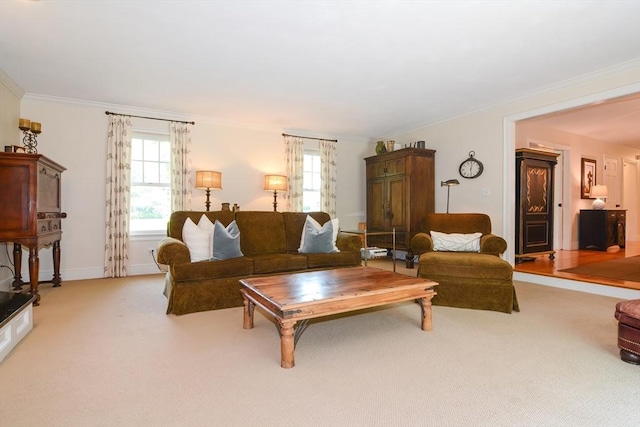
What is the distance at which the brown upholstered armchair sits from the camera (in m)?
3.69

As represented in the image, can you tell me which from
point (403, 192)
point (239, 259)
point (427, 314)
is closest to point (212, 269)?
point (239, 259)

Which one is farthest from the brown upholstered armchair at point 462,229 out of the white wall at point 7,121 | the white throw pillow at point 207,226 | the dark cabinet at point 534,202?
the white wall at point 7,121

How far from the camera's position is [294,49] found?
10.2 feet

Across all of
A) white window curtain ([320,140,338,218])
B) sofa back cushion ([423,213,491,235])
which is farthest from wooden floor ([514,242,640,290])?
white window curtain ([320,140,338,218])

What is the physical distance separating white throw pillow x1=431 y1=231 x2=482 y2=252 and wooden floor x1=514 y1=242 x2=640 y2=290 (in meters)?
1.23

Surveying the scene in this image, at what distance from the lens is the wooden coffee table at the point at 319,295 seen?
206 centimetres

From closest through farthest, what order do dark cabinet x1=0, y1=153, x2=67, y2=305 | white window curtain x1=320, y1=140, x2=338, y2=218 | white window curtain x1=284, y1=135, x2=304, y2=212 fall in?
dark cabinet x1=0, y1=153, x2=67, y2=305 < white window curtain x1=284, y1=135, x2=304, y2=212 < white window curtain x1=320, y1=140, x2=338, y2=218

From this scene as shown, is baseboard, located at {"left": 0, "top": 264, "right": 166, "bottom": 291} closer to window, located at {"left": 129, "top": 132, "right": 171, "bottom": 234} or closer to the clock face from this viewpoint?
window, located at {"left": 129, "top": 132, "right": 171, "bottom": 234}

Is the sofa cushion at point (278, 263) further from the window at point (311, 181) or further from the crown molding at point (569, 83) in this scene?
the crown molding at point (569, 83)

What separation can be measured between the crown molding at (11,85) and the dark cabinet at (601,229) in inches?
389

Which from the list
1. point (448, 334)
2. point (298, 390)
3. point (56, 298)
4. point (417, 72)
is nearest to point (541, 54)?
point (417, 72)

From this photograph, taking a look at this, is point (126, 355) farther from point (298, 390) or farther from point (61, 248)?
point (61, 248)

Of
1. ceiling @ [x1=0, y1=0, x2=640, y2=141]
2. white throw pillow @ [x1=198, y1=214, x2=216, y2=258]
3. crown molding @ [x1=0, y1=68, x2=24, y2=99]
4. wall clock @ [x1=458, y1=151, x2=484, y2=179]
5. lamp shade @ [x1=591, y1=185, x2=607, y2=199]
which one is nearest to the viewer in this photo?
ceiling @ [x1=0, y1=0, x2=640, y2=141]

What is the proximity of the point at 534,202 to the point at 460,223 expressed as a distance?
2205 mm
